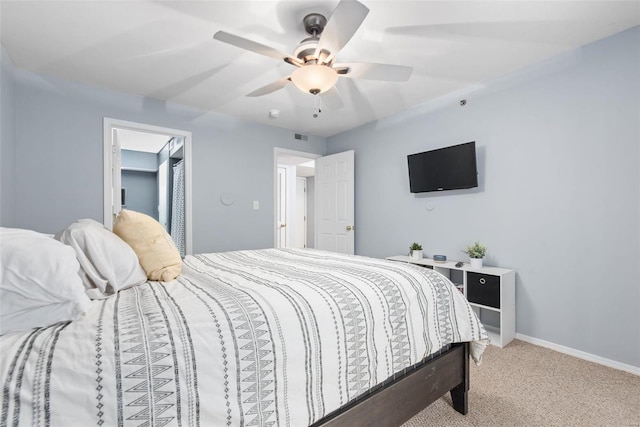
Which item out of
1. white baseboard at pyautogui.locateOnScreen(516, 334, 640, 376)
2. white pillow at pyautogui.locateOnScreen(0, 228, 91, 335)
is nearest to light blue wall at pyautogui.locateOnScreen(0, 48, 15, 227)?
white pillow at pyautogui.locateOnScreen(0, 228, 91, 335)

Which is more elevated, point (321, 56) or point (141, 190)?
point (321, 56)

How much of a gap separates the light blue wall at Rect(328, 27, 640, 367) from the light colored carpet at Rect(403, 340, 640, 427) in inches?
12.4

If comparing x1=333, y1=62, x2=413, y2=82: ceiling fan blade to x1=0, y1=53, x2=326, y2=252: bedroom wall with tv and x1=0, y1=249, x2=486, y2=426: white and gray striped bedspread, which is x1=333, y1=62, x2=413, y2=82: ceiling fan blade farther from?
x1=0, y1=53, x2=326, y2=252: bedroom wall with tv

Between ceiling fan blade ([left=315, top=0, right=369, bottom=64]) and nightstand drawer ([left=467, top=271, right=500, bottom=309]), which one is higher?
ceiling fan blade ([left=315, top=0, right=369, bottom=64])

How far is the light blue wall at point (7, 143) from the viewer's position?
2414mm

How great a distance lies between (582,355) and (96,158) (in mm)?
4829

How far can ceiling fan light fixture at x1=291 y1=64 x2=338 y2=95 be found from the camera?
1903mm

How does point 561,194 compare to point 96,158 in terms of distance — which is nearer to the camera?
point 561,194

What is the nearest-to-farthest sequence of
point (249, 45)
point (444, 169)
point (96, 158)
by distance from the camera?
point (249, 45)
point (96, 158)
point (444, 169)

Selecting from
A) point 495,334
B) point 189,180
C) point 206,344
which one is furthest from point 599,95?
point 189,180

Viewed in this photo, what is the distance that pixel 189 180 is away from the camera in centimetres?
370

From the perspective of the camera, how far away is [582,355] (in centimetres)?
240

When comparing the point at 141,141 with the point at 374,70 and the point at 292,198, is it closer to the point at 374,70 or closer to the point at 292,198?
the point at 292,198

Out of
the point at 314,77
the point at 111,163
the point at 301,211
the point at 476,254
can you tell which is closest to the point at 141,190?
the point at 301,211
